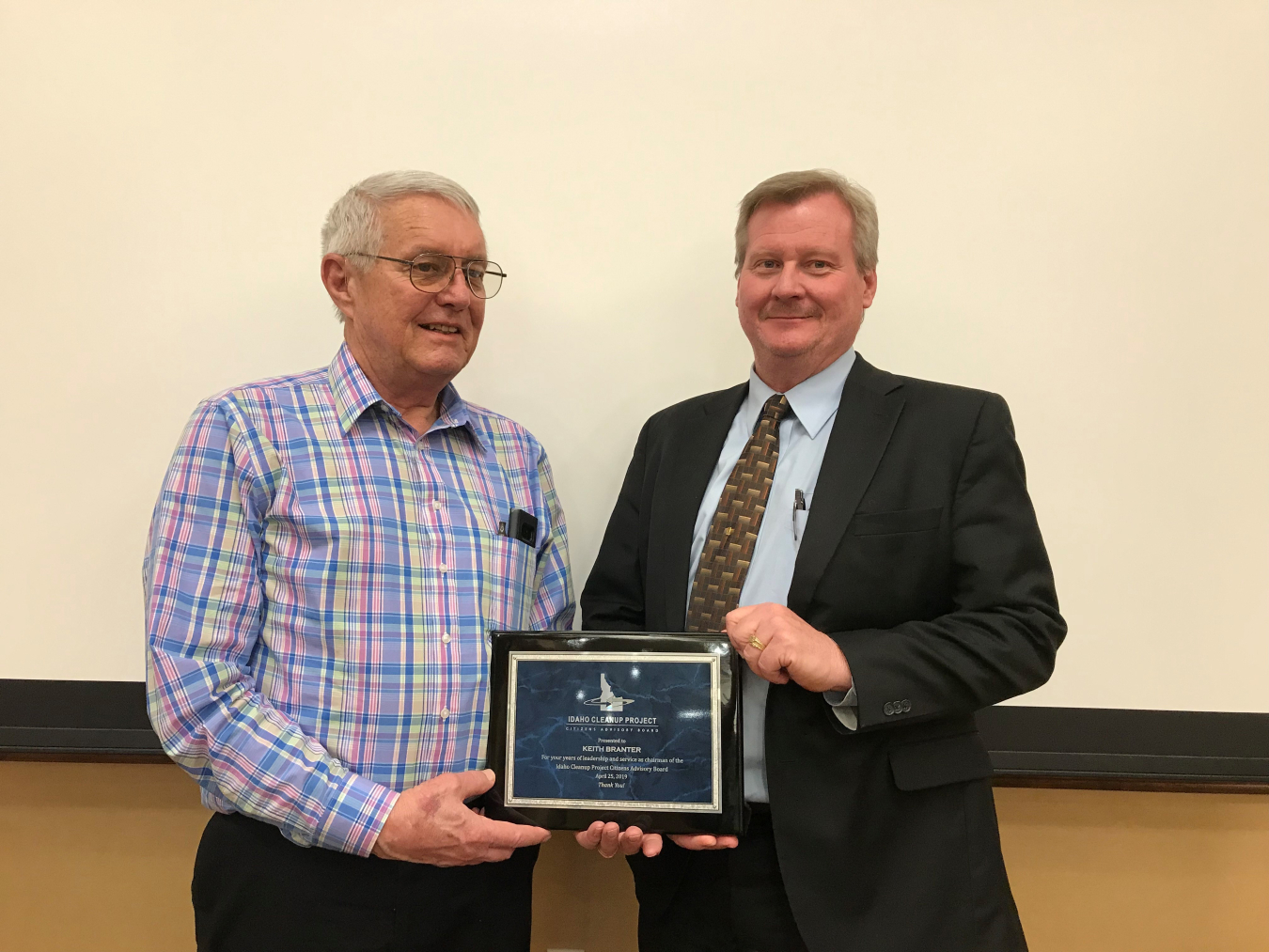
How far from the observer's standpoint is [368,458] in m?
1.50

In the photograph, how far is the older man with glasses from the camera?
51.1 inches

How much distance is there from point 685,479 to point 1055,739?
1.16 metres

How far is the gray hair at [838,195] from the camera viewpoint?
62.1 inches

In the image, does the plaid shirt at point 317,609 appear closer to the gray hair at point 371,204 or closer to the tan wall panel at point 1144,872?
the gray hair at point 371,204

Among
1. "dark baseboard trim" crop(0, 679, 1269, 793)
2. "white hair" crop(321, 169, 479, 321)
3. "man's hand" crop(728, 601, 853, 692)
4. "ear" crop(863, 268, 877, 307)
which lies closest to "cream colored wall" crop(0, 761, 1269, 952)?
"dark baseboard trim" crop(0, 679, 1269, 793)

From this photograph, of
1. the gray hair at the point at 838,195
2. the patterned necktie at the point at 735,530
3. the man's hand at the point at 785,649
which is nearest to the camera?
the man's hand at the point at 785,649

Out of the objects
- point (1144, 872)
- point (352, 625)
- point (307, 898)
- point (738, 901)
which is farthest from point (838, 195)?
point (1144, 872)

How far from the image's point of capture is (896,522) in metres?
1.40

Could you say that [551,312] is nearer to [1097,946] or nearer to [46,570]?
[46,570]

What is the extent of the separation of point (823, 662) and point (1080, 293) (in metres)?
1.30

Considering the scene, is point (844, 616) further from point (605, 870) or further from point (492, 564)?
point (605, 870)

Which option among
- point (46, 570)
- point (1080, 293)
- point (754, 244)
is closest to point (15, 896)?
point (46, 570)

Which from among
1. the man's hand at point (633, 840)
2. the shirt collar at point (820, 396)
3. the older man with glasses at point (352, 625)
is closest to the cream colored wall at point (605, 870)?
the older man with glasses at point (352, 625)

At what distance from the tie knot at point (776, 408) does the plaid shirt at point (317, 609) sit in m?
0.61
